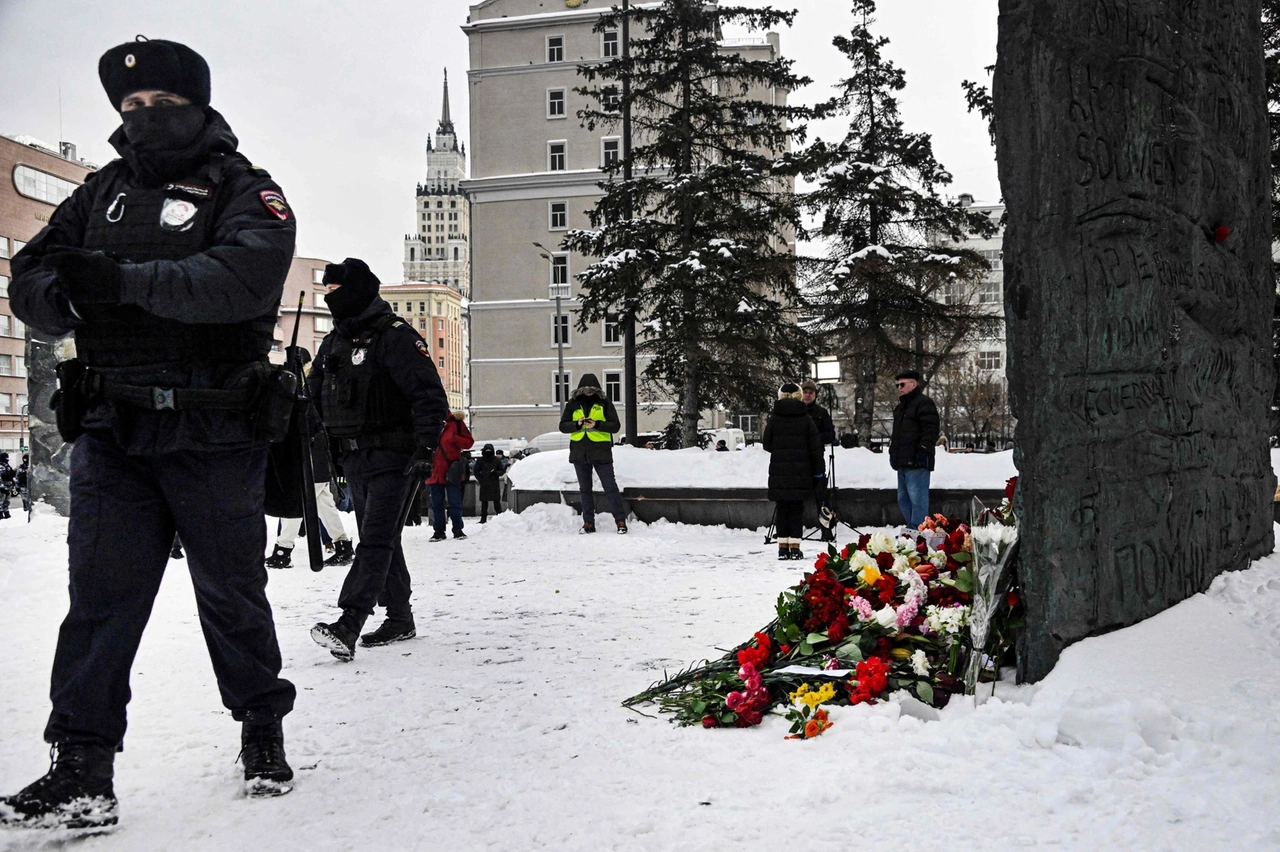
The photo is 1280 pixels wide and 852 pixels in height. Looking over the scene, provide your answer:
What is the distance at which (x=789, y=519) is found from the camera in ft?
35.1

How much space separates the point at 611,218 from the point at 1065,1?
21930 millimetres

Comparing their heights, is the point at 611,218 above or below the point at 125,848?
above

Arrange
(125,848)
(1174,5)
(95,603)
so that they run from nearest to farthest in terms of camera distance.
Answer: (125,848), (95,603), (1174,5)

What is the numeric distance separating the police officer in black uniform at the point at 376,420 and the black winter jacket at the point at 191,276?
231 cm

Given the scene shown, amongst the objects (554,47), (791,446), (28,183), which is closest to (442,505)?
(791,446)

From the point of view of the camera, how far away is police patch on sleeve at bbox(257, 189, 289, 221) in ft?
11.3

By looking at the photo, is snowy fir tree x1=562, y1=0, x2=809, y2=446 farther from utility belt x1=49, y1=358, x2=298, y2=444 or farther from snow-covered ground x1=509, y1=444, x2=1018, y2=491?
utility belt x1=49, y1=358, x2=298, y2=444

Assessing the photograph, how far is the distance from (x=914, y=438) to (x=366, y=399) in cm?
660

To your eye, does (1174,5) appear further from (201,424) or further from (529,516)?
(529,516)

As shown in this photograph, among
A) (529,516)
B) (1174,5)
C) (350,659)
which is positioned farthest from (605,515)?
(1174,5)

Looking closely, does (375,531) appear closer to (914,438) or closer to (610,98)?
(914,438)

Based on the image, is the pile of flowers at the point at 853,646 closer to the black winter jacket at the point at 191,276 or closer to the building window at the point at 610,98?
the black winter jacket at the point at 191,276

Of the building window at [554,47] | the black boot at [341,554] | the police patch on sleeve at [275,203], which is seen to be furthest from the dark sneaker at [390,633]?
the building window at [554,47]

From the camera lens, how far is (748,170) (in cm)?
2447
